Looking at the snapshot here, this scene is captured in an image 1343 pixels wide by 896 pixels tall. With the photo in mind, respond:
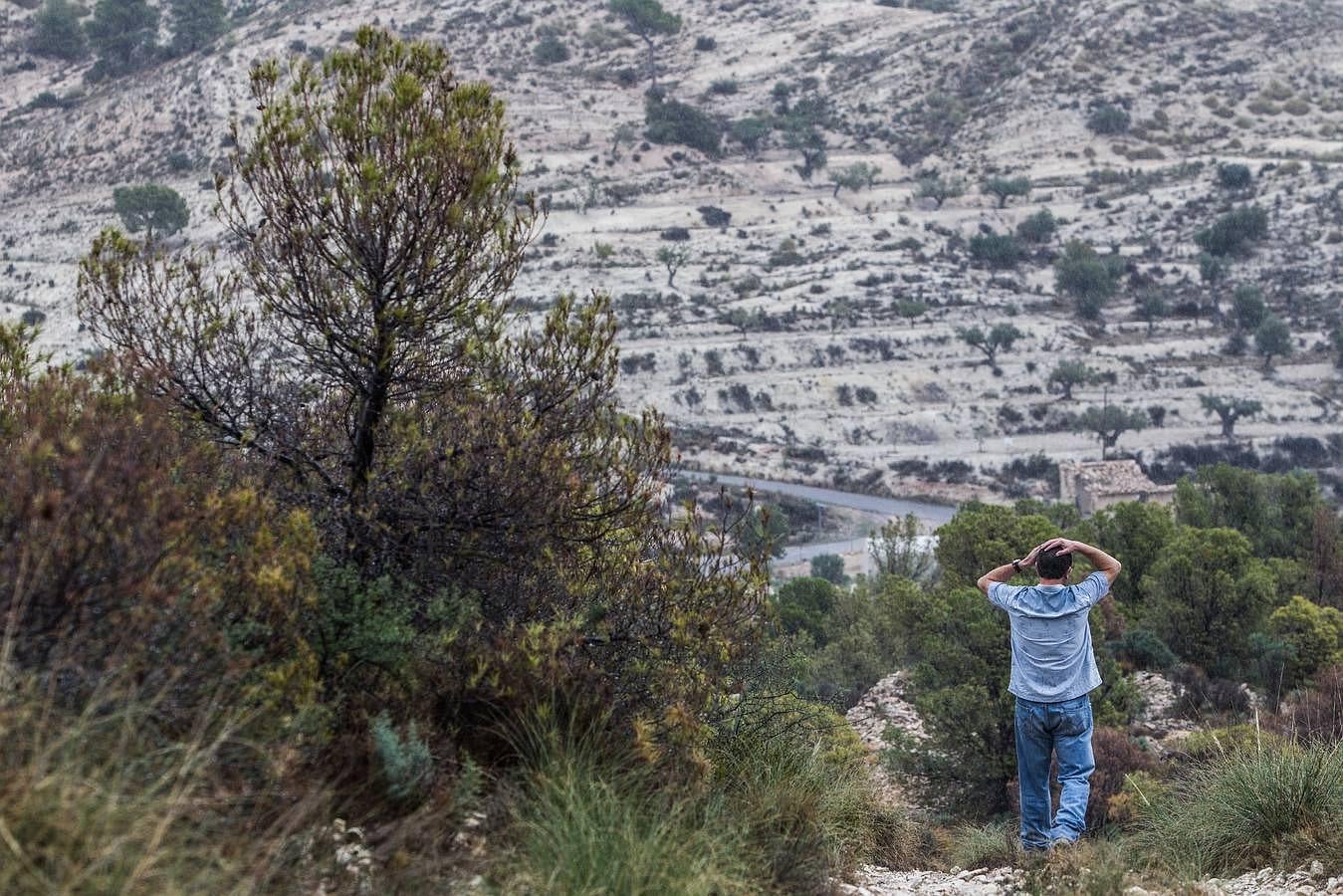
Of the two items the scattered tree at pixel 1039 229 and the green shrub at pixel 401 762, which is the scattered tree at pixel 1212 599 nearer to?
the green shrub at pixel 401 762

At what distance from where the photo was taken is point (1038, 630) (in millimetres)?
5730

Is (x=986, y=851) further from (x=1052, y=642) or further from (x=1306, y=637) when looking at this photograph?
(x=1306, y=637)

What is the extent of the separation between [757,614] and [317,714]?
10.4 ft

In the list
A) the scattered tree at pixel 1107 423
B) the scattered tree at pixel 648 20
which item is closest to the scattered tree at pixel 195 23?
the scattered tree at pixel 648 20

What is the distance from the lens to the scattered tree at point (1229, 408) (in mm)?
47769

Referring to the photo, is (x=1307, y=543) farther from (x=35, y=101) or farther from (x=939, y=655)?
(x=35, y=101)

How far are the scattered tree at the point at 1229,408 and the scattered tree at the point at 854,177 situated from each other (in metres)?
26.2

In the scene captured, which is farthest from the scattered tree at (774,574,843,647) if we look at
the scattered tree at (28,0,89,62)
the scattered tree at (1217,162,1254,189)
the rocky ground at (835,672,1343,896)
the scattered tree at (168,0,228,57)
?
the scattered tree at (28,0,89,62)

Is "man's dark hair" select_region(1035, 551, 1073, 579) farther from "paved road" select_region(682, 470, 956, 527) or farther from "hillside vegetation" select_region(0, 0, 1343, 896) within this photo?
"paved road" select_region(682, 470, 956, 527)

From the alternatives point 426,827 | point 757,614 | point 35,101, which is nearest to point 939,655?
point 757,614

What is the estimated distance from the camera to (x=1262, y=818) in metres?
5.56

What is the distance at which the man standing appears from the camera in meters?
5.68

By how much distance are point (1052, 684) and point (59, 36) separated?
94716 millimetres

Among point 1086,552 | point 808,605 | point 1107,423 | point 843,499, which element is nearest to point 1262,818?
point 1086,552
